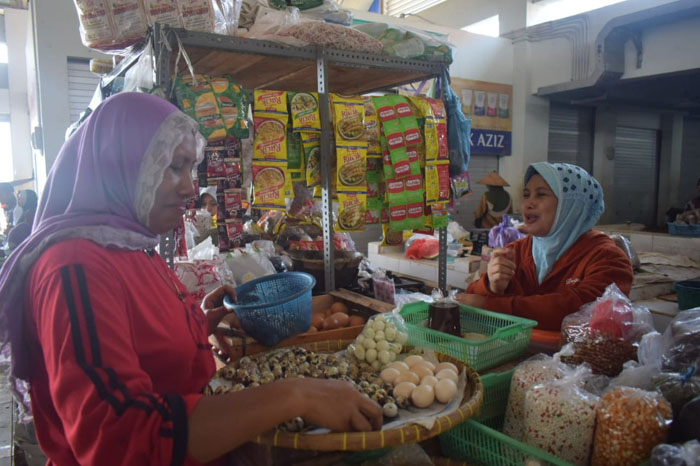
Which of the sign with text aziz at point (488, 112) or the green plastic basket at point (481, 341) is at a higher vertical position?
the sign with text aziz at point (488, 112)

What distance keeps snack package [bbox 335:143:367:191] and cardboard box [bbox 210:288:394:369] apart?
1.83 feet

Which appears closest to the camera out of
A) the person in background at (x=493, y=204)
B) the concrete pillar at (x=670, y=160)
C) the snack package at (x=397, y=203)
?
the snack package at (x=397, y=203)

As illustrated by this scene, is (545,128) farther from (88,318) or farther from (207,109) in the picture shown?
(88,318)

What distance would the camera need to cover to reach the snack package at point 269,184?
2.31 meters

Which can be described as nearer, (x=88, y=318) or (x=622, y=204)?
(x=88, y=318)

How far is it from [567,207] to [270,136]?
1.43 m

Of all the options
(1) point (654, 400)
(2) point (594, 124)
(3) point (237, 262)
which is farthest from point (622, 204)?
(1) point (654, 400)

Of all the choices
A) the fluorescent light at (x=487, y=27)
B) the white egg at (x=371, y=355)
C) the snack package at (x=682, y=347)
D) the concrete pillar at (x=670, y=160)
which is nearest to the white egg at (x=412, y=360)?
the white egg at (x=371, y=355)

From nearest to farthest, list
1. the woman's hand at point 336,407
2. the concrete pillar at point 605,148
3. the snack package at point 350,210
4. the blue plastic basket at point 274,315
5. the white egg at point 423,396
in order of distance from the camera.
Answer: the woman's hand at point 336,407, the white egg at point 423,396, the blue plastic basket at point 274,315, the snack package at point 350,210, the concrete pillar at point 605,148

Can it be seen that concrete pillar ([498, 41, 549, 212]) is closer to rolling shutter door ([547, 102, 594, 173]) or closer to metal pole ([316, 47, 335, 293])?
rolling shutter door ([547, 102, 594, 173])

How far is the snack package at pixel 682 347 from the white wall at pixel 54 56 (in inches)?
220

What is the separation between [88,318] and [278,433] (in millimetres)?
460

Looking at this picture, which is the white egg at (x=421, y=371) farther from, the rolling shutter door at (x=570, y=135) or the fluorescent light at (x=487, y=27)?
the fluorescent light at (x=487, y=27)

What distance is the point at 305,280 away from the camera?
2039 millimetres
